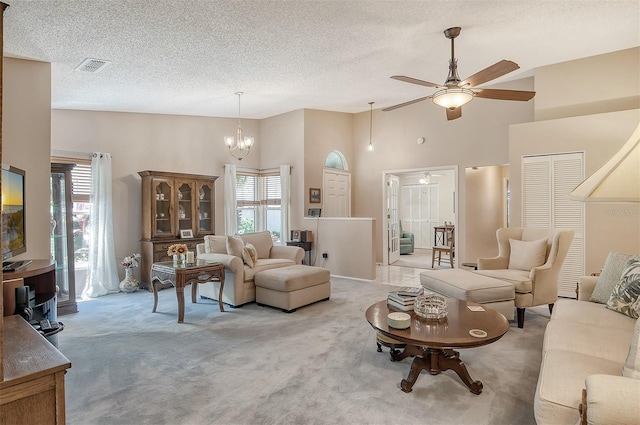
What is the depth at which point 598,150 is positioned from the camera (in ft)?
15.1

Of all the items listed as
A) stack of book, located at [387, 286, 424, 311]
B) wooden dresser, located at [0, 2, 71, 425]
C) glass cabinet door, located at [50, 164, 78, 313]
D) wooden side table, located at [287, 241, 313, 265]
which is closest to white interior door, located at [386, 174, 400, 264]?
wooden side table, located at [287, 241, 313, 265]

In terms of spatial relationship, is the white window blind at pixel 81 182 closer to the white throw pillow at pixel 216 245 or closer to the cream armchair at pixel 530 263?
the white throw pillow at pixel 216 245

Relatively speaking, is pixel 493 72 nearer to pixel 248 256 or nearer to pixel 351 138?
pixel 248 256

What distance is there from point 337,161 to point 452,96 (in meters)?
4.54

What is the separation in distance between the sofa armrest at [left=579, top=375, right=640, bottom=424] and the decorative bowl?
137cm

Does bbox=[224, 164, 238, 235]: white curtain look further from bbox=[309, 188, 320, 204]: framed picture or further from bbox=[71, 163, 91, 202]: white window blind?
bbox=[71, 163, 91, 202]: white window blind

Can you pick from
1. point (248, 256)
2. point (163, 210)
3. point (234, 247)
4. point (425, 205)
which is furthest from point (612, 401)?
point (425, 205)

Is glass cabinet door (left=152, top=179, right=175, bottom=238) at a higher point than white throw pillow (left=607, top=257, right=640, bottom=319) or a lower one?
higher

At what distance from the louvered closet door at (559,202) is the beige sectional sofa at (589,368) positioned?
7.36 feet

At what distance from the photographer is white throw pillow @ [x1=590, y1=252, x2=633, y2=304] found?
291 centimetres

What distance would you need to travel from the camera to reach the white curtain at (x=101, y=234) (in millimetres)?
5215

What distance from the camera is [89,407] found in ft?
7.38

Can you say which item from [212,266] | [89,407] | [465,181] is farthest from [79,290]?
[465,181]

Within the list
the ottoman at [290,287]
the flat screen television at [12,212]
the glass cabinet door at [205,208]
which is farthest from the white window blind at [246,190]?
the flat screen television at [12,212]
